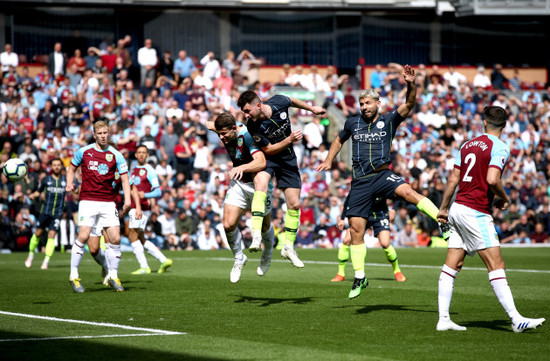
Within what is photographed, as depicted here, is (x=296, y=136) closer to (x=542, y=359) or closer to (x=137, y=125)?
(x=542, y=359)

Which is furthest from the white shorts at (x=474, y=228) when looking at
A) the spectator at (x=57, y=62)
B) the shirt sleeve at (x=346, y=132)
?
the spectator at (x=57, y=62)

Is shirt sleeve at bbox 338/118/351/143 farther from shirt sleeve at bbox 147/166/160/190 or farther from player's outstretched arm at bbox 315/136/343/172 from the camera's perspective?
shirt sleeve at bbox 147/166/160/190

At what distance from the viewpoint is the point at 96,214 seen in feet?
45.1

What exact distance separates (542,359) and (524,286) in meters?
6.89

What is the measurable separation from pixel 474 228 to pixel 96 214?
6.59 metres

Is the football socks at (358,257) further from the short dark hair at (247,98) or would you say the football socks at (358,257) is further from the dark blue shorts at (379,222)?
the dark blue shorts at (379,222)

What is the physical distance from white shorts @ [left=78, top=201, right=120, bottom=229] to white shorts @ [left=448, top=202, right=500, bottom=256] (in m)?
6.30

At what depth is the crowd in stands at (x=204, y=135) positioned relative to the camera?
86.7 feet

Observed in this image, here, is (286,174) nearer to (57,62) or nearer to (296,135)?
(296,135)

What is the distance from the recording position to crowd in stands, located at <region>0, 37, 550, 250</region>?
86.7 feet

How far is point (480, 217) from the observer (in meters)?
9.22

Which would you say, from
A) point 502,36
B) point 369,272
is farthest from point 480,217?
point 502,36

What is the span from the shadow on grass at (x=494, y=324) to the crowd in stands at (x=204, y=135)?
16.6 metres

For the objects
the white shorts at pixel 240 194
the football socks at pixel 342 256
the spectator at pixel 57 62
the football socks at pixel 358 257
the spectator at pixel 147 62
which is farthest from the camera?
the spectator at pixel 147 62
